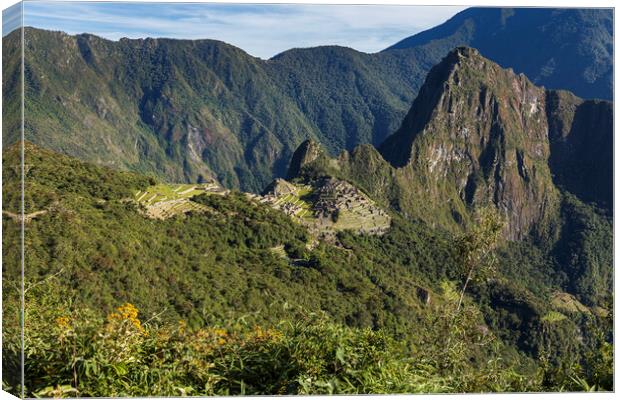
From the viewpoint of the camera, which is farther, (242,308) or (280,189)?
(280,189)

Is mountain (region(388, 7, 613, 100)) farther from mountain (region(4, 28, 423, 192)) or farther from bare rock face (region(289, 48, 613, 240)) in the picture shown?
bare rock face (region(289, 48, 613, 240))

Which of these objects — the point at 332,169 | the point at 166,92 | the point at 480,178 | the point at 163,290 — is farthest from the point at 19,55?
the point at 166,92

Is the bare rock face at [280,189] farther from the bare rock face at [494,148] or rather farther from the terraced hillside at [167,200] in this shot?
the bare rock face at [494,148]

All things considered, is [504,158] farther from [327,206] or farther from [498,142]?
[327,206]

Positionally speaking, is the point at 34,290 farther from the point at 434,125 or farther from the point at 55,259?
the point at 434,125

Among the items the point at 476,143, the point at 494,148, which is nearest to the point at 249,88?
the point at 476,143
